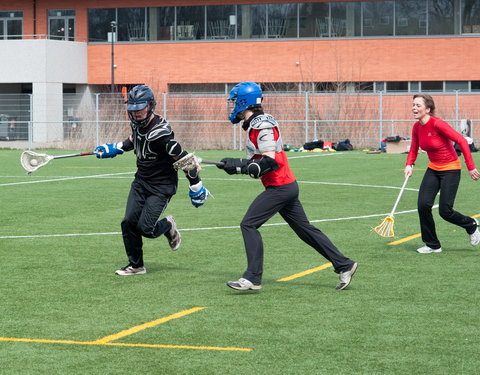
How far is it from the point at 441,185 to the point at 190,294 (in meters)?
4.21

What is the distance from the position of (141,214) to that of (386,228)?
3818 mm

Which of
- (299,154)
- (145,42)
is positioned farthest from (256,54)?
(299,154)

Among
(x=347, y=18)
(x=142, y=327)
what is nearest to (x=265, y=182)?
(x=142, y=327)

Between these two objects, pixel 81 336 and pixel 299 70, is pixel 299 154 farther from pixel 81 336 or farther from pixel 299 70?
pixel 81 336

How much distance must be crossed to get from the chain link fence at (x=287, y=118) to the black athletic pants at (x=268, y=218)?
33.6m

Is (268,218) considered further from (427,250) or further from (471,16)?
(471,16)

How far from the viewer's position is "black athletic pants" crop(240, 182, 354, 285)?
9.56 meters

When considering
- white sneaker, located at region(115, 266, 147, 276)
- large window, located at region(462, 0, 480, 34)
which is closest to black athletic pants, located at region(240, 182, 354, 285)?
white sneaker, located at region(115, 266, 147, 276)

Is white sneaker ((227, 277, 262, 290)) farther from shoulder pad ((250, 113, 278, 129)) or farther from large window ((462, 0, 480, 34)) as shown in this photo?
large window ((462, 0, 480, 34))

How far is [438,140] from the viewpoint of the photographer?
40.3 ft

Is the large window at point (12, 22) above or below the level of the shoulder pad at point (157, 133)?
above

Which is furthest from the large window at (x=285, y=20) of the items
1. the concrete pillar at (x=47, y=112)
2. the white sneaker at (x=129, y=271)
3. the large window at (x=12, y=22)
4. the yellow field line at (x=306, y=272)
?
the white sneaker at (x=129, y=271)

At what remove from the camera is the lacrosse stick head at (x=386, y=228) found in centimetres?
1280

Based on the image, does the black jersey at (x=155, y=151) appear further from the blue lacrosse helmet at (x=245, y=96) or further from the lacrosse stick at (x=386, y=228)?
the lacrosse stick at (x=386, y=228)
